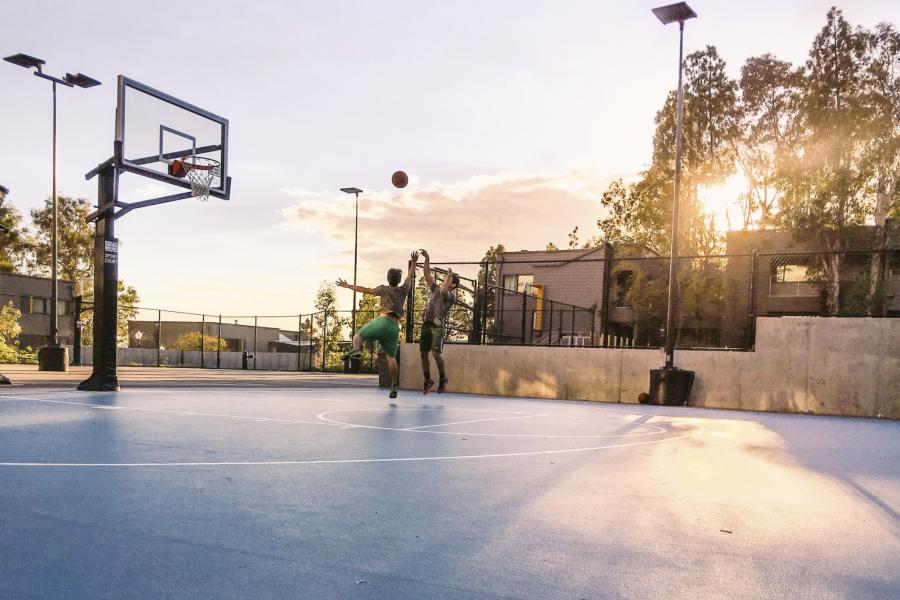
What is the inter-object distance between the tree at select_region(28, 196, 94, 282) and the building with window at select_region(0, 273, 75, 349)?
10.6ft

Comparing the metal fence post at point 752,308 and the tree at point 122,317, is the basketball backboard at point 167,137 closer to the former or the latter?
the metal fence post at point 752,308

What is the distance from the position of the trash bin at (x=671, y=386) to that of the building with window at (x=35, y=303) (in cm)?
3836

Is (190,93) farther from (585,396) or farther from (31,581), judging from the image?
(31,581)

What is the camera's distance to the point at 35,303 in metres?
41.8

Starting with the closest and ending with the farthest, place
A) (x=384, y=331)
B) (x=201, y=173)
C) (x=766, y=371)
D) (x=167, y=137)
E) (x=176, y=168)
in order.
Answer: (x=384, y=331) < (x=766, y=371) < (x=176, y=168) < (x=167, y=137) < (x=201, y=173)

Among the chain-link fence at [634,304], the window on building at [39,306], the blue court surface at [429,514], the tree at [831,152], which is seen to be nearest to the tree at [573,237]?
the chain-link fence at [634,304]

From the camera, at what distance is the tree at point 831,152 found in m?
26.2

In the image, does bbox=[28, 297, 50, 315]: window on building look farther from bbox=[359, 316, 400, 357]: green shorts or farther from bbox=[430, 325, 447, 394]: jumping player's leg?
bbox=[359, 316, 400, 357]: green shorts

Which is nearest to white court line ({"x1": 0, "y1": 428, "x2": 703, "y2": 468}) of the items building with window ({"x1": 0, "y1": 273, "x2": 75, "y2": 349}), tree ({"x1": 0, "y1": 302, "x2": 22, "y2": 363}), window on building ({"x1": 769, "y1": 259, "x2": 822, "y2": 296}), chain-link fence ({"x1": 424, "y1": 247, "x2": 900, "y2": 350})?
chain-link fence ({"x1": 424, "y1": 247, "x2": 900, "y2": 350})

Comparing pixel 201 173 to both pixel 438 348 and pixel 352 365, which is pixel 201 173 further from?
pixel 352 365

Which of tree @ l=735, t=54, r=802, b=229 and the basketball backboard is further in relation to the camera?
tree @ l=735, t=54, r=802, b=229

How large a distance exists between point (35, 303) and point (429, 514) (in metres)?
46.4

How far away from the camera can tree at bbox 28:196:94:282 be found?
148ft

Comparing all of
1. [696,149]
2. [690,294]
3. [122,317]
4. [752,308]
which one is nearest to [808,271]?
[690,294]
